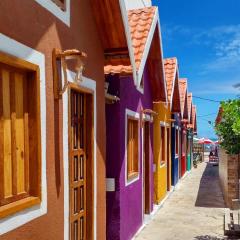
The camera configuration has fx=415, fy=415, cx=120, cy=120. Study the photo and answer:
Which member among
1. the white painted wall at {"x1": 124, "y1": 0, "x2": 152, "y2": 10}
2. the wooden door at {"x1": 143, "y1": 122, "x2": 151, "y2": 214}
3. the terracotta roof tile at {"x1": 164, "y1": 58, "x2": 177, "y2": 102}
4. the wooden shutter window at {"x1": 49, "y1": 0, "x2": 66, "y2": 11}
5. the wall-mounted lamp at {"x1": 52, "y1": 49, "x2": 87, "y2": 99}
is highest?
the white painted wall at {"x1": 124, "y1": 0, "x2": 152, "y2": 10}

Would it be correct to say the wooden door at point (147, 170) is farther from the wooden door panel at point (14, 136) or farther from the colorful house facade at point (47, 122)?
the wooden door panel at point (14, 136)

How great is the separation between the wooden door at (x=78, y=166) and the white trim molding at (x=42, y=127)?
872mm

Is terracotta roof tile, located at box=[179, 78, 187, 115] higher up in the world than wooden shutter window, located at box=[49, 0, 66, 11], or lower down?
higher up

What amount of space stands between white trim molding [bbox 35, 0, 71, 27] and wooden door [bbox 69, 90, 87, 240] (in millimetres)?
948

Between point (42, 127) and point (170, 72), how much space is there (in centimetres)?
1152

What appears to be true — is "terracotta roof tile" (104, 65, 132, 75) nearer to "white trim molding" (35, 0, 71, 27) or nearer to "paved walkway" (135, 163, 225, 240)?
"white trim molding" (35, 0, 71, 27)

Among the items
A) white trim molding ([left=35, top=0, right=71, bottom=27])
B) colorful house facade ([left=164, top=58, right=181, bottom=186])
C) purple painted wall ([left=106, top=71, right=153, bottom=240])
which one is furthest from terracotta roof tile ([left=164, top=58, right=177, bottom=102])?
white trim molding ([left=35, top=0, right=71, bottom=27])

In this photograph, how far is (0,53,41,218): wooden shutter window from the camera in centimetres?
351

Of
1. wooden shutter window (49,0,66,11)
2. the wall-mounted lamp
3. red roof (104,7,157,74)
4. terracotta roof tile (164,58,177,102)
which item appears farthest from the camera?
terracotta roof tile (164,58,177,102)

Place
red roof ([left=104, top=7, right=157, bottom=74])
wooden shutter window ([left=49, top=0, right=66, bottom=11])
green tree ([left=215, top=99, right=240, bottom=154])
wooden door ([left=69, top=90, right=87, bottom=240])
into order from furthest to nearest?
green tree ([left=215, top=99, right=240, bottom=154]), red roof ([left=104, top=7, right=157, bottom=74]), wooden door ([left=69, top=90, right=87, bottom=240]), wooden shutter window ([left=49, top=0, right=66, bottom=11])

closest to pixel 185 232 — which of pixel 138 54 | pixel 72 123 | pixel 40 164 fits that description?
pixel 138 54

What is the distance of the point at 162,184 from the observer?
14.5 metres

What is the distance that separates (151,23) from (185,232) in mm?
4762

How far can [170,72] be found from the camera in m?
15.2
